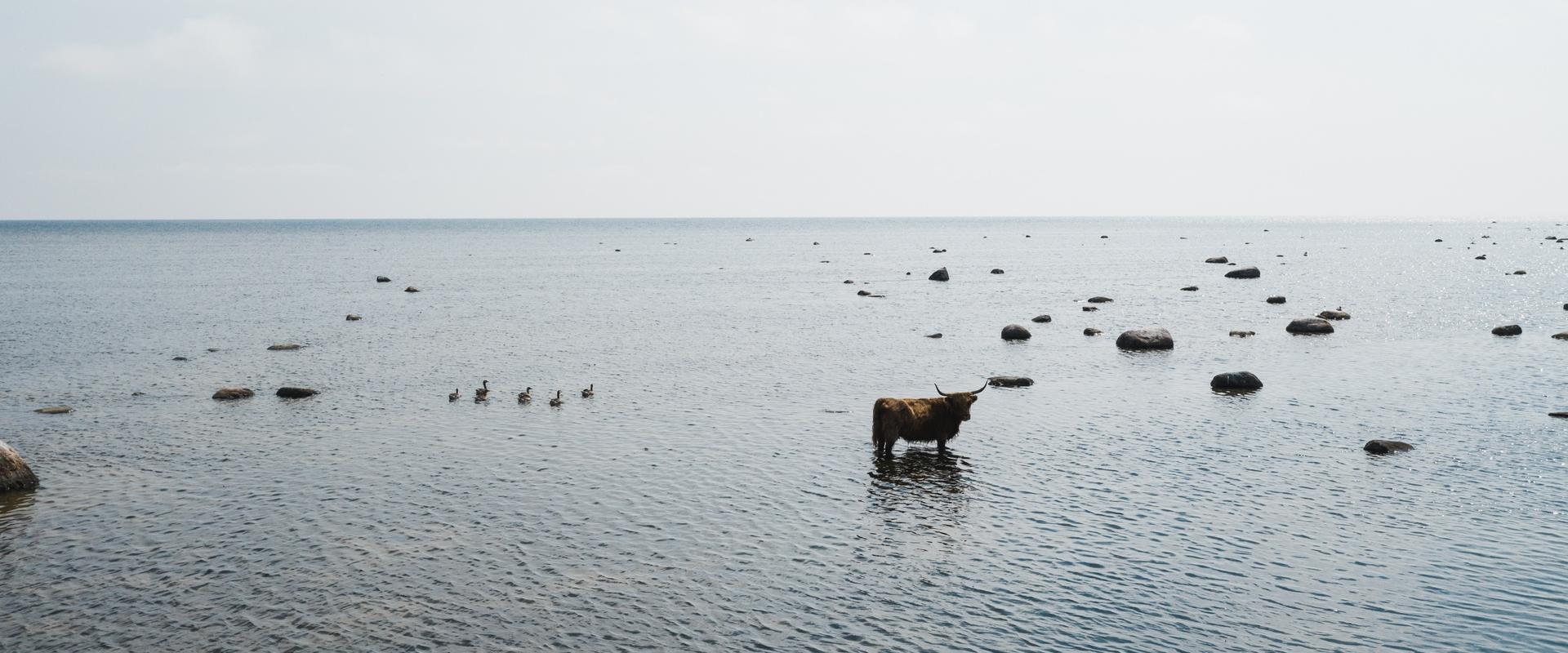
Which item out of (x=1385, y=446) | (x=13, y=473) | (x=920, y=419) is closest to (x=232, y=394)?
(x=13, y=473)

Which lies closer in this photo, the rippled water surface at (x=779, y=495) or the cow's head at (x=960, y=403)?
the rippled water surface at (x=779, y=495)

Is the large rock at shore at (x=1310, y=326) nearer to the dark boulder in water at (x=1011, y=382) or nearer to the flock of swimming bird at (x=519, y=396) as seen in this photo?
the dark boulder in water at (x=1011, y=382)

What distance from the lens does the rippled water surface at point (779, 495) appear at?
1961cm

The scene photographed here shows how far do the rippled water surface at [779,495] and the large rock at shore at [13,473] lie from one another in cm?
59

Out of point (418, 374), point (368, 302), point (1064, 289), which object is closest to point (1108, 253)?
point (1064, 289)

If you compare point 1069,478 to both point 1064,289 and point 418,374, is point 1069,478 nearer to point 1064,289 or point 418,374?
point 418,374

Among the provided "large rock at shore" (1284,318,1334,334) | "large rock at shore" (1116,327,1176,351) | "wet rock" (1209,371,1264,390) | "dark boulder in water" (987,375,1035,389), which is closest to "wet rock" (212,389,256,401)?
"dark boulder in water" (987,375,1035,389)

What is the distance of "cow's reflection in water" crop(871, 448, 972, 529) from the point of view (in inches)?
1038

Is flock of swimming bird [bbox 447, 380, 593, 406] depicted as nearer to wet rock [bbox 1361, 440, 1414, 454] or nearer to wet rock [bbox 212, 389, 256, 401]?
wet rock [bbox 212, 389, 256, 401]

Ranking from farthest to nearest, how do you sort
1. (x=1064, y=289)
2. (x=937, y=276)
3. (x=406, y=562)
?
(x=937, y=276)
(x=1064, y=289)
(x=406, y=562)

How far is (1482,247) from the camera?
188 m

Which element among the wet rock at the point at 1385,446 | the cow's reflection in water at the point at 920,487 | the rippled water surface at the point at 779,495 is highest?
the wet rock at the point at 1385,446

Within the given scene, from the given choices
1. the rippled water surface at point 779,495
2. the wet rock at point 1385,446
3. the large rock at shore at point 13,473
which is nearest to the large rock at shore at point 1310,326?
the rippled water surface at point 779,495

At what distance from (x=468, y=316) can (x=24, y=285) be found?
6264cm
